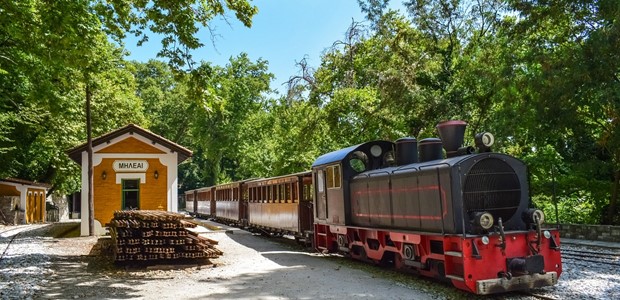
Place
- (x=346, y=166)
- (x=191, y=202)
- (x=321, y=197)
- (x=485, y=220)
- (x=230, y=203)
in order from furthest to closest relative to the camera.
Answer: (x=191, y=202), (x=230, y=203), (x=321, y=197), (x=346, y=166), (x=485, y=220)

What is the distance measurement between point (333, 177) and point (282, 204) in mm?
5415

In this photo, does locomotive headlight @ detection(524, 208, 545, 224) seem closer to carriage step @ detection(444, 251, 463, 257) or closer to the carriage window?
carriage step @ detection(444, 251, 463, 257)

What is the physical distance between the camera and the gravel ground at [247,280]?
8836 mm

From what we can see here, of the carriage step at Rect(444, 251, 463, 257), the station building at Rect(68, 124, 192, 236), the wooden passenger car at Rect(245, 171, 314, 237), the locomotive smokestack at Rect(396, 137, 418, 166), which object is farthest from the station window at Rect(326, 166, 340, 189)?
the station building at Rect(68, 124, 192, 236)

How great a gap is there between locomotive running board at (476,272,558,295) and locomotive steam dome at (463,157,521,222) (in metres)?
1.22

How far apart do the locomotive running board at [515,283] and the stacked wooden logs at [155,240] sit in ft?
24.6

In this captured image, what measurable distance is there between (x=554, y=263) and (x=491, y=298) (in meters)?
1.35

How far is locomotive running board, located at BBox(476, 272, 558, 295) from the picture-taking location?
7961 millimetres

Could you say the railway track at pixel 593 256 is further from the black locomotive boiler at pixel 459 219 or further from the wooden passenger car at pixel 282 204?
the wooden passenger car at pixel 282 204

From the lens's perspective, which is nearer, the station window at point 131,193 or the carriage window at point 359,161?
the carriage window at point 359,161

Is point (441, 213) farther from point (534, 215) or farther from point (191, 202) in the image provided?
point (191, 202)

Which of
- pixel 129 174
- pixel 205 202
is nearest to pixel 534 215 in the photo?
pixel 129 174

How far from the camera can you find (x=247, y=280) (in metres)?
10.4

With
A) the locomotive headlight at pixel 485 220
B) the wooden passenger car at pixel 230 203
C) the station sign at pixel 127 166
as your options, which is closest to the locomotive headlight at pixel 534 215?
the locomotive headlight at pixel 485 220
